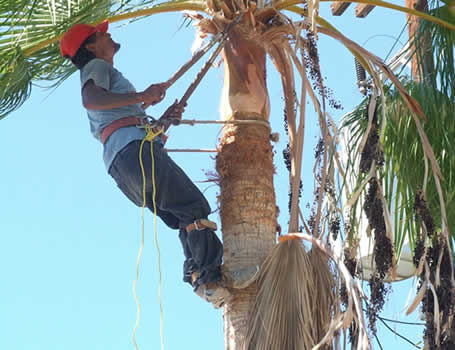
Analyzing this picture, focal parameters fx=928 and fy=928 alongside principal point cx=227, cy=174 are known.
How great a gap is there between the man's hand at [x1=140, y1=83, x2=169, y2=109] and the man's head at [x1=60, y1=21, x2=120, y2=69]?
0.60m

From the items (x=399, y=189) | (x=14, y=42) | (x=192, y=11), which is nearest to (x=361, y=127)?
(x=399, y=189)

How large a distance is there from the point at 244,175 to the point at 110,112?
823 mm

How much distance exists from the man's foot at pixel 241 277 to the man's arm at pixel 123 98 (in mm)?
986

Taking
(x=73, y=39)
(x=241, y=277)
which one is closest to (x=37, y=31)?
(x=73, y=39)

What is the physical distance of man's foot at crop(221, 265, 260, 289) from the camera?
465 centimetres

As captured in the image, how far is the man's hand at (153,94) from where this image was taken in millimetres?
4906

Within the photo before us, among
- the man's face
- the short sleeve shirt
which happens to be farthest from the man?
the man's face

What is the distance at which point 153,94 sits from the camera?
4910mm

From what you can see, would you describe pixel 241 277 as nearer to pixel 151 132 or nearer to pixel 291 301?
pixel 291 301

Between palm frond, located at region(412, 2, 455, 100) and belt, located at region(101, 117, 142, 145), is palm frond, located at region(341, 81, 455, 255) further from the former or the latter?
belt, located at region(101, 117, 142, 145)

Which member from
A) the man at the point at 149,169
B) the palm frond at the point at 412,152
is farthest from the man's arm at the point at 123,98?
the palm frond at the point at 412,152

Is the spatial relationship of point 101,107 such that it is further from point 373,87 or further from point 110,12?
point 373,87

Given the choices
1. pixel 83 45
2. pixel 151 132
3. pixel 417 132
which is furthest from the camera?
pixel 417 132

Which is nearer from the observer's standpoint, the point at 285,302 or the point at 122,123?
the point at 285,302
